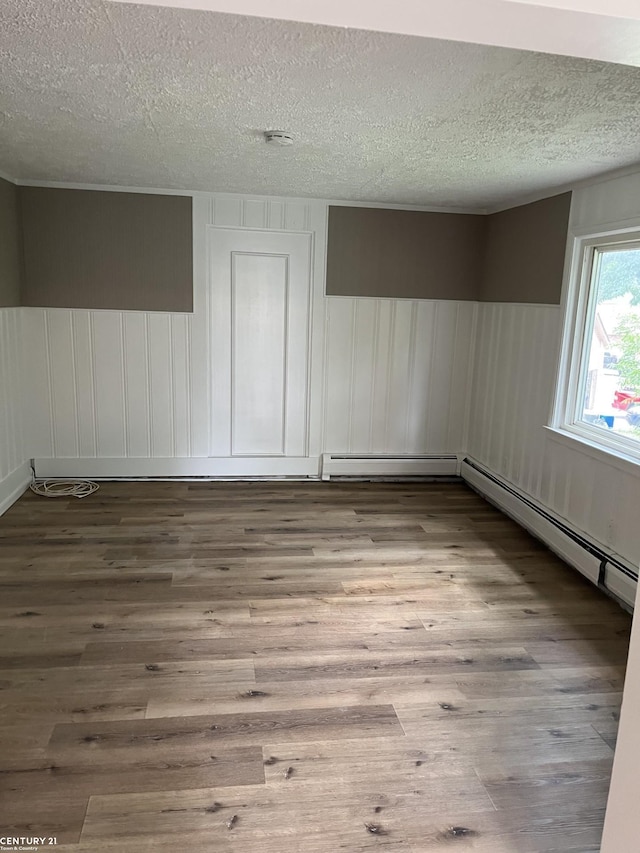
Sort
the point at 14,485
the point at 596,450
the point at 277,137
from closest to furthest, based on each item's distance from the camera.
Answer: the point at 277,137 → the point at 596,450 → the point at 14,485

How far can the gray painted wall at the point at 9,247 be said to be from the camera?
429 centimetres

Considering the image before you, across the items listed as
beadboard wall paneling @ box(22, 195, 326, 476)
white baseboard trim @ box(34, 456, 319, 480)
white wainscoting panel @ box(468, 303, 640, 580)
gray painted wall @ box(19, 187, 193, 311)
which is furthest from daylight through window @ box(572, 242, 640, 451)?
gray painted wall @ box(19, 187, 193, 311)

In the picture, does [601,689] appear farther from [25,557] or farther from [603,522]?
[25,557]

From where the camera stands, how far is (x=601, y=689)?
2.58m

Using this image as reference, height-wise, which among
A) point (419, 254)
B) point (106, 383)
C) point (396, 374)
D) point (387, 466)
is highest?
point (419, 254)

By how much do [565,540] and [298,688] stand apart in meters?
2.01

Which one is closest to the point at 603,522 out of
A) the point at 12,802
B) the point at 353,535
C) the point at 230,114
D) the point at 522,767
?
the point at 353,535

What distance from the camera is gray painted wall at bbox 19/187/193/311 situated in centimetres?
465

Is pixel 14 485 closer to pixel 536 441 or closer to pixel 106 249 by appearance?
pixel 106 249

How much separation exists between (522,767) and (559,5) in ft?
7.09

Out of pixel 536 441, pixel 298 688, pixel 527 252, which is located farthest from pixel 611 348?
pixel 298 688

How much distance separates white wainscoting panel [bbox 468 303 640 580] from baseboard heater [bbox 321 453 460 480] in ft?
0.78

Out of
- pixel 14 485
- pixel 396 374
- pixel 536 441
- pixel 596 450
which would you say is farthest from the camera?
pixel 396 374

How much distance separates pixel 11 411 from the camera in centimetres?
457
